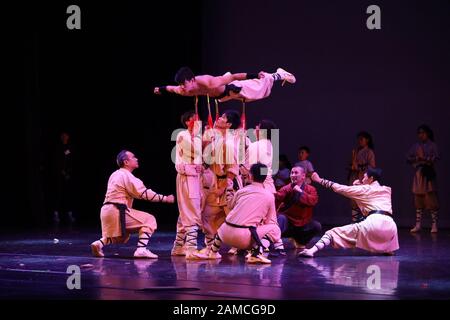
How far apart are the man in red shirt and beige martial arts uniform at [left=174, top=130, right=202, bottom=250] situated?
3.68 feet

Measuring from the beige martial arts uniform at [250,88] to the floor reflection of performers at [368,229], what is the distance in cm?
88

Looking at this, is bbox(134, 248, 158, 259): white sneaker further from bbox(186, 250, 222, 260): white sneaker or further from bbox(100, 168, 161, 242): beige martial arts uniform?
bbox(186, 250, 222, 260): white sneaker

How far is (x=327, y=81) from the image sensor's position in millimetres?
11570

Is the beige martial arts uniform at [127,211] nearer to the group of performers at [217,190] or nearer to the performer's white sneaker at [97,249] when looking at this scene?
the group of performers at [217,190]

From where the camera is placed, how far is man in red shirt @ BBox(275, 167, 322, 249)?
8.22 m

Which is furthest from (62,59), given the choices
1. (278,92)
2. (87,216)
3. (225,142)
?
(225,142)

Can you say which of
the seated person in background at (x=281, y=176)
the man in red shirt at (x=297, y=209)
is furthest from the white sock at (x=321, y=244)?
the seated person in background at (x=281, y=176)

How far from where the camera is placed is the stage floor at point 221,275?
5168mm

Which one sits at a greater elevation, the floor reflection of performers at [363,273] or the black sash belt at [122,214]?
the black sash belt at [122,214]

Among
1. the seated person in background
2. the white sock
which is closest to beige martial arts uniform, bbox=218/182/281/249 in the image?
the white sock

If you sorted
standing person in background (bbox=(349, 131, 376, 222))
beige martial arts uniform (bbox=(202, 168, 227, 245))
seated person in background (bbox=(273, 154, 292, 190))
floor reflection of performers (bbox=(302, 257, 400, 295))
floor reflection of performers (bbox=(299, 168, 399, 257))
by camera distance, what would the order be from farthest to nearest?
standing person in background (bbox=(349, 131, 376, 222)), seated person in background (bbox=(273, 154, 292, 190)), beige martial arts uniform (bbox=(202, 168, 227, 245)), floor reflection of performers (bbox=(299, 168, 399, 257)), floor reflection of performers (bbox=(302, 257, 400, 295))

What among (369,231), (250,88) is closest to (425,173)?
(369,231)

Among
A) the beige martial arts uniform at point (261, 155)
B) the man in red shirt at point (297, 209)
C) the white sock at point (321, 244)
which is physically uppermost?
the beige martial arts uniform at point (261, 155)

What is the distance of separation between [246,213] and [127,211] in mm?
1212
